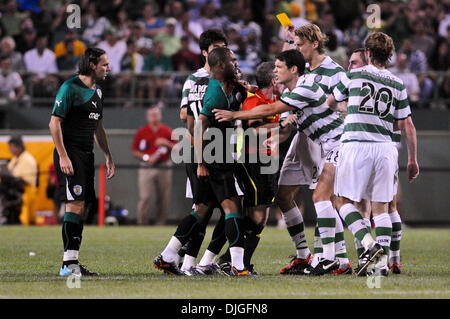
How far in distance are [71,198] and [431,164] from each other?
11.9 m

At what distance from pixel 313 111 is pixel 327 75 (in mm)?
483

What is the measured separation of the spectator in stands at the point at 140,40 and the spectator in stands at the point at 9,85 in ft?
8.82

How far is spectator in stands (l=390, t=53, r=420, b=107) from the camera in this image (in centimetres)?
1897

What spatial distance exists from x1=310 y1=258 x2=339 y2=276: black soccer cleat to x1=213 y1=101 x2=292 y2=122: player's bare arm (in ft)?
5.17

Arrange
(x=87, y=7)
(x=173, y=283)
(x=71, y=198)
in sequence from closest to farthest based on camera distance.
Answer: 1. (x=173, y=283)
2. (x=71, y=198)
3. (x=87, y=7)

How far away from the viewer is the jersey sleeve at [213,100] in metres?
8.23

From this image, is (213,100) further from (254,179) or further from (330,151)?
(330,151)

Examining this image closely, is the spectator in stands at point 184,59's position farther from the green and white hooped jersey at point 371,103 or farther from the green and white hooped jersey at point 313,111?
the green and white hooped jersey at point 371,103

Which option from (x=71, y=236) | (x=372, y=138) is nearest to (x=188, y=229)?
(x=71, y=236)

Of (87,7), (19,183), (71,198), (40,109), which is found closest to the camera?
(71,198)

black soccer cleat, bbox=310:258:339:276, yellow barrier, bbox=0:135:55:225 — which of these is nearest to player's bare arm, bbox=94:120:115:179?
black soccer cleat, bbox=310:258:339:276
